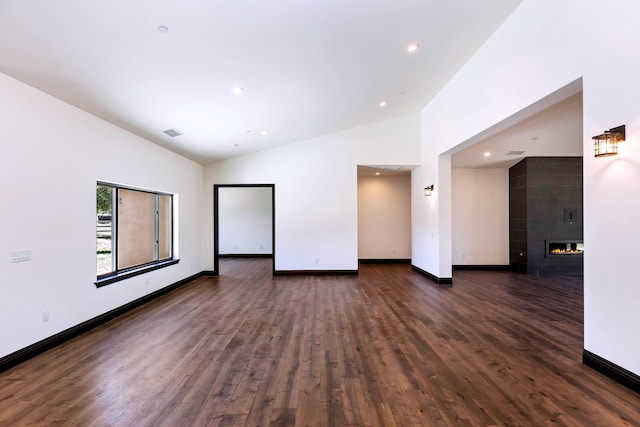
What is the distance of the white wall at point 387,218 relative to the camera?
8930mm

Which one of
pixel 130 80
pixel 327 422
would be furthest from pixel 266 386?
pixel 130 80

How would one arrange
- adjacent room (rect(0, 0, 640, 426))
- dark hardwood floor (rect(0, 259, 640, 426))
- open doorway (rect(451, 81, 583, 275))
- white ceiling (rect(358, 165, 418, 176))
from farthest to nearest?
white ceiling (rect(358, 165, 418, 176)), open doorway (rect(451, 81, 583, 275)), adjacent room (rect(0, 0, 640, 426)), dark hardwood floor (rect(0, 259, 640, 426))

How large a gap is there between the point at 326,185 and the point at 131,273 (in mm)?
4410

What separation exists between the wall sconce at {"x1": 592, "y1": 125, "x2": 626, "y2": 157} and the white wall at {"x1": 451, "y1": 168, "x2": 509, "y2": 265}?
18.6 ft

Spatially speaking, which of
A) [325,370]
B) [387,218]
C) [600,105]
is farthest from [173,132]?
[387,218]

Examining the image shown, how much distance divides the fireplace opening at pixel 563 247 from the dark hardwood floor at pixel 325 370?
2950mm

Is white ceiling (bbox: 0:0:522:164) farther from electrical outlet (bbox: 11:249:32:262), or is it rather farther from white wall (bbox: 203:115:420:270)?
white wall (bbox: 203:115:420:270)

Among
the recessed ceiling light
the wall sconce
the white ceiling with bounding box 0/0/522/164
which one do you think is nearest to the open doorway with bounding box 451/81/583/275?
the white ceiling with bounding box 0/0/522/164

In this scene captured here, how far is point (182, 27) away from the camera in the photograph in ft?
8.15

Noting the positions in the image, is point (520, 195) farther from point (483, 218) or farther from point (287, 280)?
point (287, 280)

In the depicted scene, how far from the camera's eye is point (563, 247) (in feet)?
23.7

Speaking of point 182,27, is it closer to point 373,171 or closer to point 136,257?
point 136,257

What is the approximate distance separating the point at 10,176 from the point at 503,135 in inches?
284

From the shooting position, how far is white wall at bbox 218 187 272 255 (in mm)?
10383
